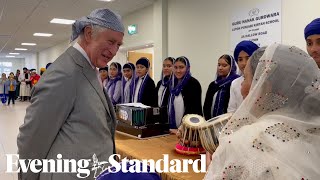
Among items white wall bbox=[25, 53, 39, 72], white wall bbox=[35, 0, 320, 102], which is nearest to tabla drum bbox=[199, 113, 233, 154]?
white wall bbox=[35, 0, 320, 102]

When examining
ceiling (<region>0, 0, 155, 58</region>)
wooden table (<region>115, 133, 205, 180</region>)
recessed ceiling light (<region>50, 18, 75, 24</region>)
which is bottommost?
wooden table (<region>115, 133, 205, 180</region>)

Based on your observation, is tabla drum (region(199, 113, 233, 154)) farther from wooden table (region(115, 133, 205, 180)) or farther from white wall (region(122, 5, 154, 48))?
white wall (region(122, 5, 154, 48))

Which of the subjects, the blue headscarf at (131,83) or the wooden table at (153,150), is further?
the blue headscarf at (131,83)

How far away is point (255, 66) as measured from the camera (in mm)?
1094

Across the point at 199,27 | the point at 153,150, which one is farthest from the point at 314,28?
the point at 199,27

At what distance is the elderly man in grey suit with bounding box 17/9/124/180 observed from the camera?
1207 mm

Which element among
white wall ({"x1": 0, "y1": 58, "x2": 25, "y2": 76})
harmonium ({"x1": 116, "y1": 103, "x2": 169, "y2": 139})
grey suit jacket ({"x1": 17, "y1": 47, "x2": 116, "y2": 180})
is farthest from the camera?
white wall ({"x1": 0, "y1": 58, "x2": 25, "y2": 76})

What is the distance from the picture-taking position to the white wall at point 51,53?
13117 mm

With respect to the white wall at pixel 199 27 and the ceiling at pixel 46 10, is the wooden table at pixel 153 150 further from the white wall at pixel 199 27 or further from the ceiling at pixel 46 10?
the ceiling at pixel 46 10

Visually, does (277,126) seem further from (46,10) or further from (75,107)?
(46,10)

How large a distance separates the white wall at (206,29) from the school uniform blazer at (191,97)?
1.45 metres

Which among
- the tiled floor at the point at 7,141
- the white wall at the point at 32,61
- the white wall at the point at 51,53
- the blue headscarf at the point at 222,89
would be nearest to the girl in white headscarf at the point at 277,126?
the blue headscarf at the point at 222,89

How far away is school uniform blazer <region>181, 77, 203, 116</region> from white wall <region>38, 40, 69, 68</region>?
1009cm

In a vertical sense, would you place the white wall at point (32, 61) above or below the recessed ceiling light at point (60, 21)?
below
